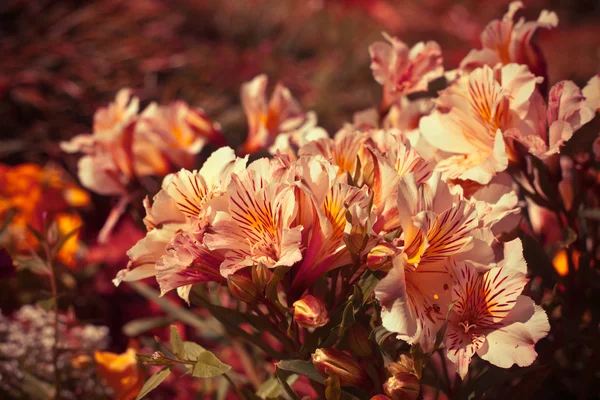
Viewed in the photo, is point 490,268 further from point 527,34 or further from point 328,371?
point 527,34

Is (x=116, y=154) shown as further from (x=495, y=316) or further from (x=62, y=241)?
(x=495, y=316)

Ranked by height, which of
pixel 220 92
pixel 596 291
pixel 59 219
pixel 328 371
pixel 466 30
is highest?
pixel 328 371

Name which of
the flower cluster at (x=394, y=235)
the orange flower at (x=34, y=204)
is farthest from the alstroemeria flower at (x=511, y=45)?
the orange flower at (x=34, y=204)

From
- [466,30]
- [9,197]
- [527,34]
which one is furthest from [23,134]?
[466,30]

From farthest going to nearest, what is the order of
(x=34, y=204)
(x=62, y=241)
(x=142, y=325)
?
(x=34, y=204) → (x=142, y=325) → (x=62, y=241)

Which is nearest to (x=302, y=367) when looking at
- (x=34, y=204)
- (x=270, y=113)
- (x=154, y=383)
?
(x=154, y=383)

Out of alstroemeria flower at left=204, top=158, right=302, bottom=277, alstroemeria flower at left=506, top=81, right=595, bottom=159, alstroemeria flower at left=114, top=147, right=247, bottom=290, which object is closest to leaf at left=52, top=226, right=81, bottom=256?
alstroemeria flower at left=114, top=147, right=247, bottom=290

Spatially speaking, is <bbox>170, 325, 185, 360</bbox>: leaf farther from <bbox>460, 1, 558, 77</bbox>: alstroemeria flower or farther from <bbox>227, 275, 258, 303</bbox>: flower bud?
<bbox>460, 1, 558, 77</bbox>: alstroemeria flower
